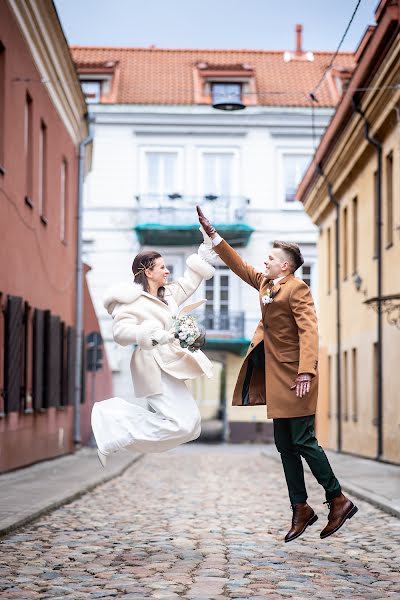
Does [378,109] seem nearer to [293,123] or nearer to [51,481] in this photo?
[51,481]

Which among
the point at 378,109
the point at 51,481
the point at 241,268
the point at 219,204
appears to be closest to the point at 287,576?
the point at 241,268

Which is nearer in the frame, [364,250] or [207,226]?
[207,226]

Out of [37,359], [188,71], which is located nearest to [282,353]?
[37,359]

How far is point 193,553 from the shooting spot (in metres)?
8.29

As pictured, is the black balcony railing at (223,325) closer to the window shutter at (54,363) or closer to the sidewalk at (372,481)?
the sidewalk at (372,481)

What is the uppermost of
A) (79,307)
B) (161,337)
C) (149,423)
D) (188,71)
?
(188,71)

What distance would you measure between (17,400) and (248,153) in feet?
91.9

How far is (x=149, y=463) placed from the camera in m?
24.1

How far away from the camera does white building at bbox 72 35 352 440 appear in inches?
1737

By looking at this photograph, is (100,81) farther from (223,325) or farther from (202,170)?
(223,325)

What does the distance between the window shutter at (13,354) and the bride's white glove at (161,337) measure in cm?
882

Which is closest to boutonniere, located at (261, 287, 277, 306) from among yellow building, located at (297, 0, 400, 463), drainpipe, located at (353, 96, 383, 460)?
yellow building, located at (297, 0, 400, 463)

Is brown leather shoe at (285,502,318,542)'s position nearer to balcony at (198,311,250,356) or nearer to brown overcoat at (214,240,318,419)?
brown overcoat at (214,240,318,419)

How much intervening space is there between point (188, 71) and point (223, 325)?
9486mm
